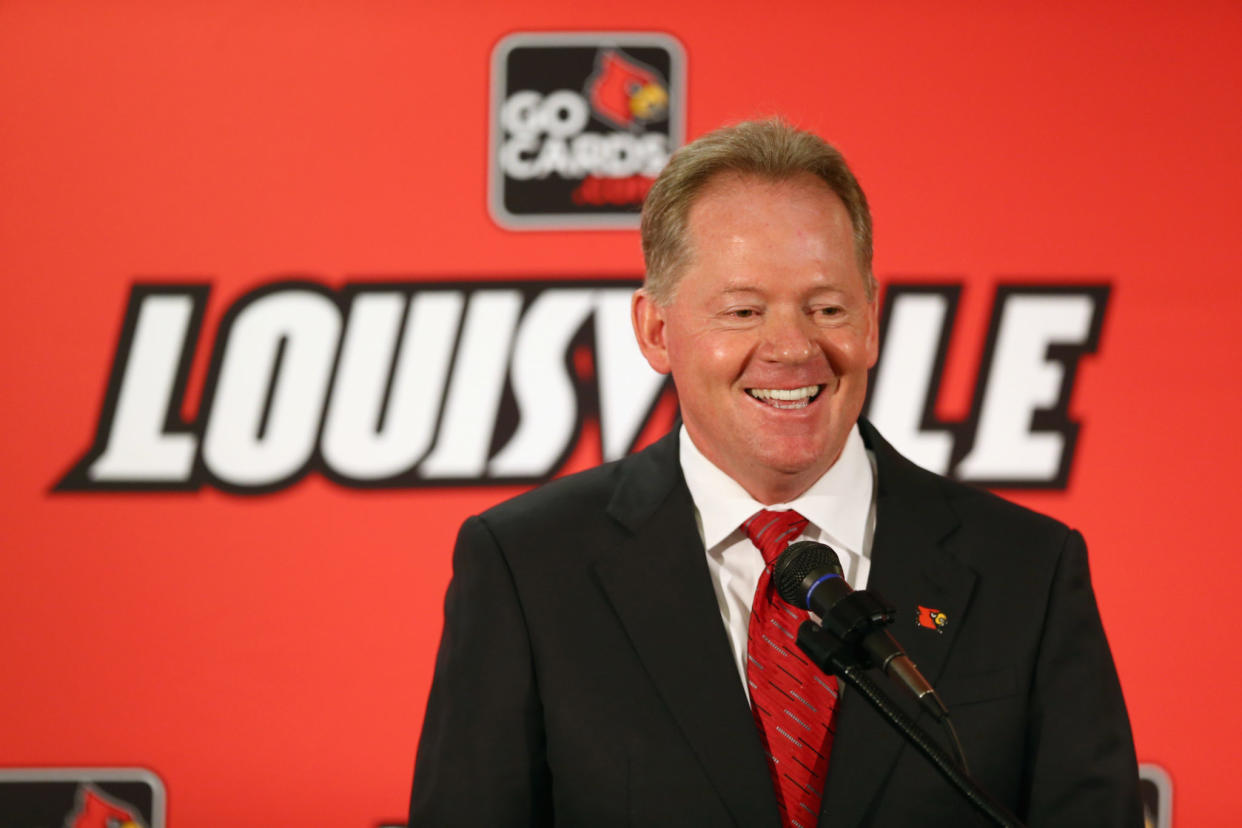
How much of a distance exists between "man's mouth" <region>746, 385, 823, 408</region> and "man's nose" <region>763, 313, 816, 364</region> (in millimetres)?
45

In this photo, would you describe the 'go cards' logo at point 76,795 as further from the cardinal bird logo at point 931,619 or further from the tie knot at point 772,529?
the cardinal bird logo at point 931,619

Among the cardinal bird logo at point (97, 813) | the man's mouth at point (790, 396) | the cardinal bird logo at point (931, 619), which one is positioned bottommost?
the cardinal bird logo at point (97, 813)

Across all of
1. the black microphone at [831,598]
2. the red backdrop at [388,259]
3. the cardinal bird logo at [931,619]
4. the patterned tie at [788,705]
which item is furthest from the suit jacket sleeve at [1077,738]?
the red backdrop at [388,259]

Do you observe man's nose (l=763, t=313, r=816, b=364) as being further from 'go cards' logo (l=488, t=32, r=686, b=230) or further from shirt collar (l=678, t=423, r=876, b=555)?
'go cards' logo (l=488, t=32, r=686, b=230)

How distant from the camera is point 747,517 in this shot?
148 cm

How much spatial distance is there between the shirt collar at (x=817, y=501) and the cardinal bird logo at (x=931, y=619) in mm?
122

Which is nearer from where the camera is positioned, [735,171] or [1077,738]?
[1077,738]

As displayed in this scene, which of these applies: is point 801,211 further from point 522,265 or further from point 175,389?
point 175,389

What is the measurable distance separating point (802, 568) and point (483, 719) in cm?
46

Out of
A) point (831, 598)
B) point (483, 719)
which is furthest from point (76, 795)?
point (831, 598)

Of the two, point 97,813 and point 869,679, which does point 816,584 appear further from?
point 97,813

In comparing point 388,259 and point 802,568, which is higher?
point 388,259

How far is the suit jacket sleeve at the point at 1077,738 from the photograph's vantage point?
1324 millimetres

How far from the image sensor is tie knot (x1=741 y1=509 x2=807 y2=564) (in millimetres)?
1427
